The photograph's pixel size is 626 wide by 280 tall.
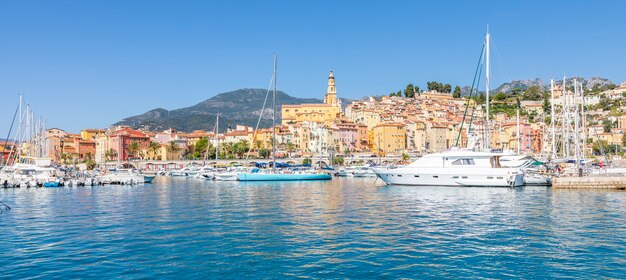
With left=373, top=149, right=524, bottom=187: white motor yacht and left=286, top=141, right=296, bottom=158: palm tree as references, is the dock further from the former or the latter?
left=286, top=141, right=296, bottom=158: palm tree

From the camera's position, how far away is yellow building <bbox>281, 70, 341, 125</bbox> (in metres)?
158

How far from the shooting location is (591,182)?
41219mm

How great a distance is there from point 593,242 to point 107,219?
20.7m

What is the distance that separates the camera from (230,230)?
2181 centimetres

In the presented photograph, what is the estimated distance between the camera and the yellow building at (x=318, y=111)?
15788 cm

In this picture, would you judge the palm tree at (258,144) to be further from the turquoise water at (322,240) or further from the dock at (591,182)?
the turquoise water at (322,240)

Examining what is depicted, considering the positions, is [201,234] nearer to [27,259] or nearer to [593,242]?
[27,259]

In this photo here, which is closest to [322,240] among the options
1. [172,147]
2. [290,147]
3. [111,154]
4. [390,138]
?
[290,147]

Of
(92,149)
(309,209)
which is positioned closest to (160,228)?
(309,209)

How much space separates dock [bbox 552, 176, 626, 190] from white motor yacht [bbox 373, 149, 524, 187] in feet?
11.3

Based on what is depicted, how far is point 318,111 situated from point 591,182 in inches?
4718

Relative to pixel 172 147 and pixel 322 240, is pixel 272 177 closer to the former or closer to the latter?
pixel 322 240

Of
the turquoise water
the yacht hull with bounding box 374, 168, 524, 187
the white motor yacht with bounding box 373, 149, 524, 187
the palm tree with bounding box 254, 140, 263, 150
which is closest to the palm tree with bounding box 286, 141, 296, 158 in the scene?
the palm tree with bounding box 254, 140, 263, 150

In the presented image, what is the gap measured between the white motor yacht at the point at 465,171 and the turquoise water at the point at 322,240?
12481 mm
